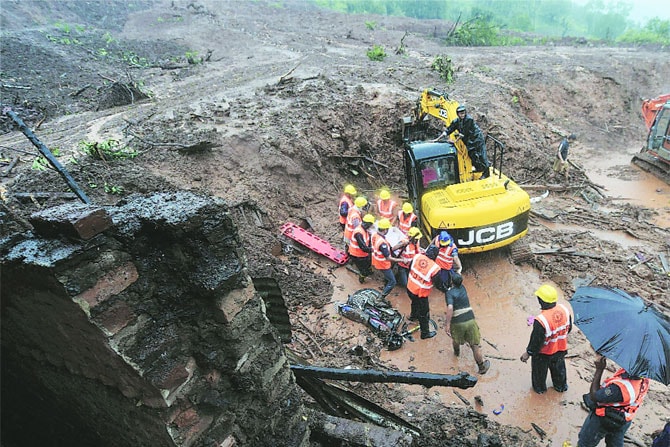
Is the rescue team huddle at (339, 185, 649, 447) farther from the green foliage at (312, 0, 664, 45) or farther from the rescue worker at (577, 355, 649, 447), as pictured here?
the green foliage at (312, 0, 664, 45)

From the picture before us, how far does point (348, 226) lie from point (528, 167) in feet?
25.3

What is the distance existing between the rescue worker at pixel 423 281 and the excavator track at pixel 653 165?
1122 centimetres

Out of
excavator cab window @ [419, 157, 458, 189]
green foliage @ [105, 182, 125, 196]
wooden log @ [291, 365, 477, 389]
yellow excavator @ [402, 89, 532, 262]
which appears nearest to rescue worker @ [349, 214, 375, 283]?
yellow excavator @ [402, 89, 532, 262]

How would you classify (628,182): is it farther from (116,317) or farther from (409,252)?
(116,317)

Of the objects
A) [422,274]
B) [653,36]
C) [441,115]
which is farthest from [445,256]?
[653,36]

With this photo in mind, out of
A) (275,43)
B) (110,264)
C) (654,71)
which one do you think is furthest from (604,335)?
(654,71)

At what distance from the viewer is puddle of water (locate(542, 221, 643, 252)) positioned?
9.77 m

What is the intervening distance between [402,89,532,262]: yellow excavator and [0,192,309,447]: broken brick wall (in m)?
5.50

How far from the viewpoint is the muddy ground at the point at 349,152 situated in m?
6.57

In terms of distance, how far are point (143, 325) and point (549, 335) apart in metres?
5.00

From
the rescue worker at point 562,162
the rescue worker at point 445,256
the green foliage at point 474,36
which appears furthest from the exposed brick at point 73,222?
the green foliage at point 474,36

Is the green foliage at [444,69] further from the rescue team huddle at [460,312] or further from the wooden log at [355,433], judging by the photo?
the wooden log at [355,433]

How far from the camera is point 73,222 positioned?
210cm

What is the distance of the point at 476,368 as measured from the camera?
21.2ft
